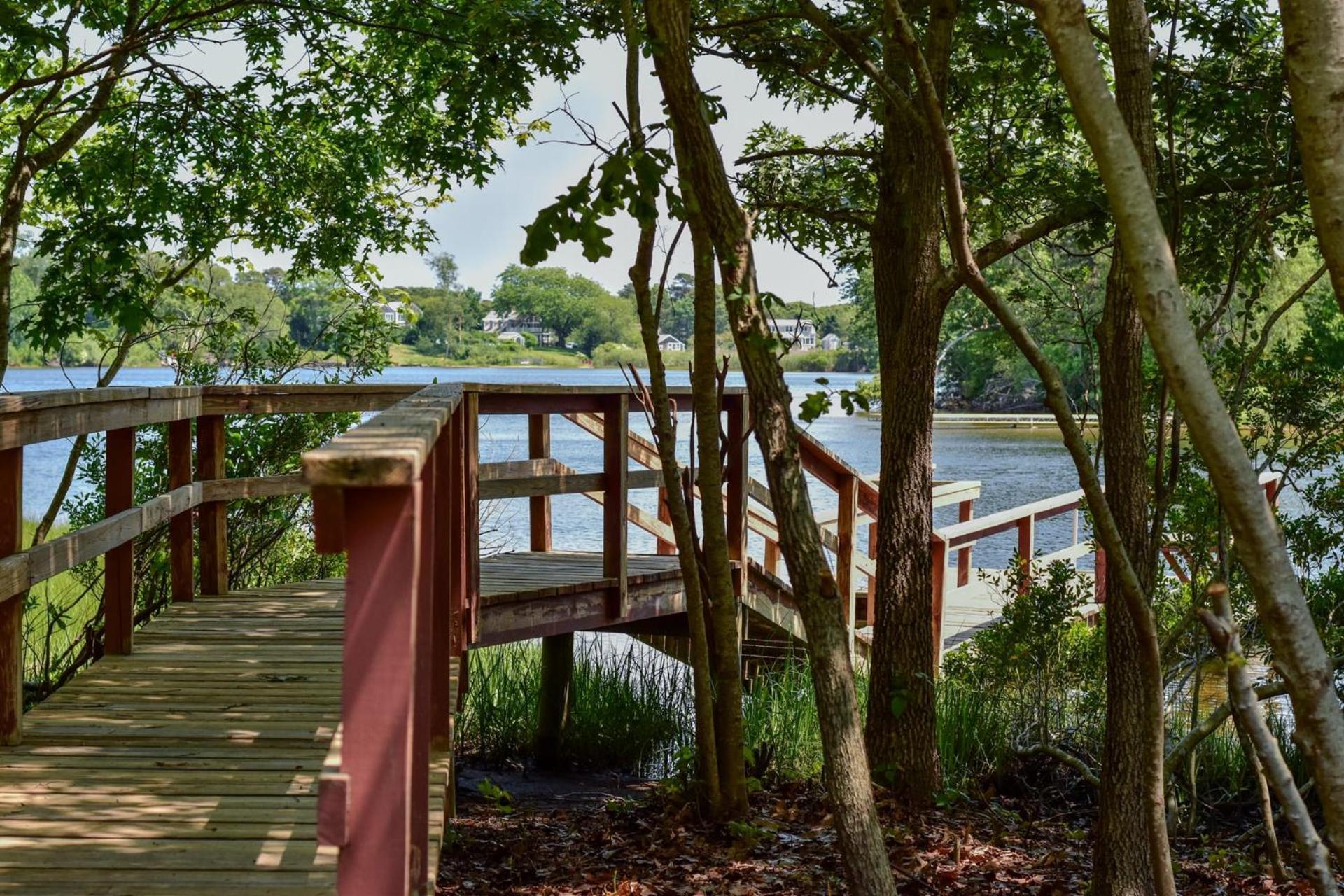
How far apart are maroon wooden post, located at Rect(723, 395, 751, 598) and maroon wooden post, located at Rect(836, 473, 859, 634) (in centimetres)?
94

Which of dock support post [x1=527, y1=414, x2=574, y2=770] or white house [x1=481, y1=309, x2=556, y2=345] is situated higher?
white house [x1=481, y1=309, x2=556, y2=345]

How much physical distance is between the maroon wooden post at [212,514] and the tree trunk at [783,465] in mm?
2695

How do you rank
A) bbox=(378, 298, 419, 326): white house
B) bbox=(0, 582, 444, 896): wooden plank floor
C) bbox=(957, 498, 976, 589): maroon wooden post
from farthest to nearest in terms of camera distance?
bbox=(957, 498, 976, 589): maroon wooden post → bbox=(378, 298, 419, 326): white house → bbox=(0, 582, 444, 896): wooden plank floor

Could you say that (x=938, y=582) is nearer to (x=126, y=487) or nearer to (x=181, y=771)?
(x=126, y=487)

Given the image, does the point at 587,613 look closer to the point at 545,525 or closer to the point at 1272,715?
the point at 545,525

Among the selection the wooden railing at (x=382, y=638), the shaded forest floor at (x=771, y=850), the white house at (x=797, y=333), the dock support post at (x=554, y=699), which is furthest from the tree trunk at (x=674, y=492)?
the wooden railing at (x=382, y=638)

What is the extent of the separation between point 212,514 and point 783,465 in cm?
316

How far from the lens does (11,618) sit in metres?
3.64

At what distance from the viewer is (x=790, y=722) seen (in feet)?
21.6

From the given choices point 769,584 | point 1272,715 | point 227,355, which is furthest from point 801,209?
point 227,355

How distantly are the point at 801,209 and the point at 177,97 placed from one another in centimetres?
395

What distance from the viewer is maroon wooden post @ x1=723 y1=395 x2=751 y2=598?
6801 millimetres

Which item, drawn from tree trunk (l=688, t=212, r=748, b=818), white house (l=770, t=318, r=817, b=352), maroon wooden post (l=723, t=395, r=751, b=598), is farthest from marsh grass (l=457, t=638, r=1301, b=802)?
white house (l=770, t=318, r=817, b=352)

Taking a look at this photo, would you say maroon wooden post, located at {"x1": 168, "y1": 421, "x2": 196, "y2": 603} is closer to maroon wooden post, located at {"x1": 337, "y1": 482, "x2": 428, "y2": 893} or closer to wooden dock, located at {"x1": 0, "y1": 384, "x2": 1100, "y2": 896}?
wooden dock, located at {"x1": 0, "y1": 384, "x2": 1100, "y2": 896}
